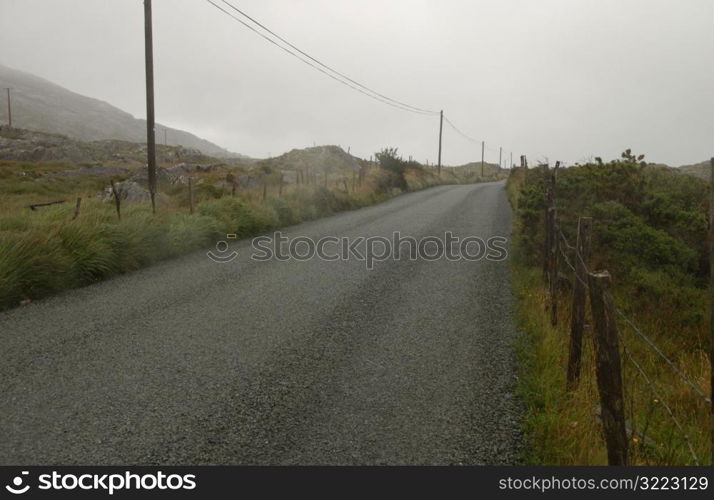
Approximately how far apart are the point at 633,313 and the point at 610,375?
5.42 m

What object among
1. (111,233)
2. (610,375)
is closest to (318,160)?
(111,233)

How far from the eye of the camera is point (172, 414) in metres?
4.15

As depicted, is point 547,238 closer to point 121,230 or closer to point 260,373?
point 260,373

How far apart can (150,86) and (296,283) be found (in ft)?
32.0

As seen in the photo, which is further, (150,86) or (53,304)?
(150,86)

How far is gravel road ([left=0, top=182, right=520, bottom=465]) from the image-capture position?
3715 millimetres

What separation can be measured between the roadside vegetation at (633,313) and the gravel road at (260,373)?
13.3 inches

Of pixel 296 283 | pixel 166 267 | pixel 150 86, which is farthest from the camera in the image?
pixel 150 86

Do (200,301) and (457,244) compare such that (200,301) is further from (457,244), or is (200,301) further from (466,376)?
(457,244)

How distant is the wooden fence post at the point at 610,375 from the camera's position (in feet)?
10.7

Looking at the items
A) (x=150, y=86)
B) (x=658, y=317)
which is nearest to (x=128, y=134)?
(x=150, y=86)

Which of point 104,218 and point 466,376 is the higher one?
point 104,218

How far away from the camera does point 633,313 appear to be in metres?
8.04

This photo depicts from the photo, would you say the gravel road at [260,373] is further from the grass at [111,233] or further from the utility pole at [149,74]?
the utility pole at [149,74]
